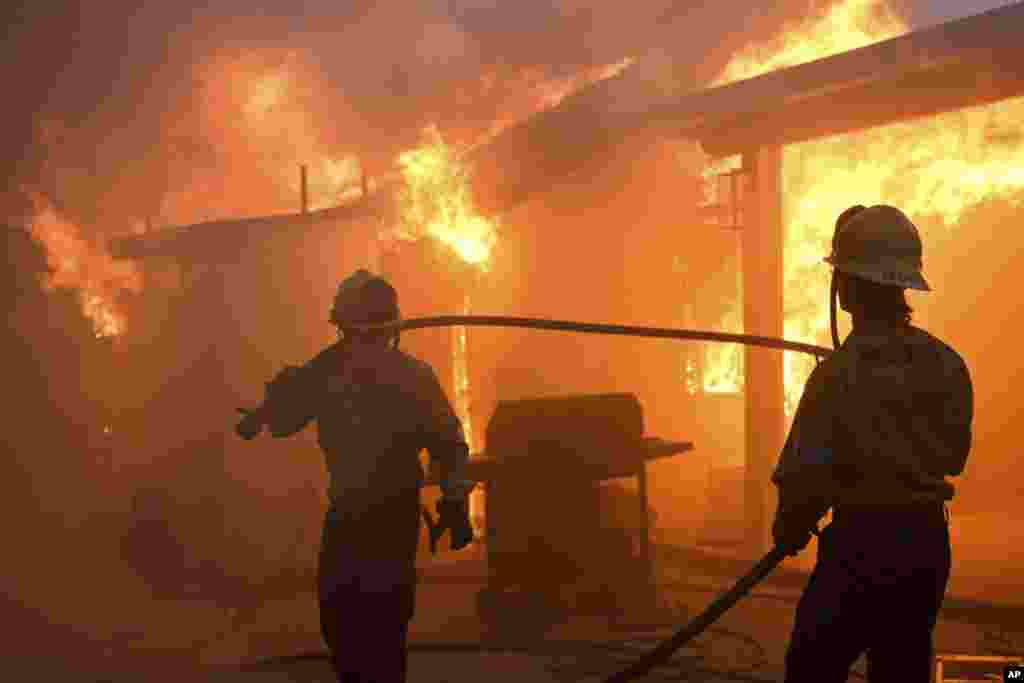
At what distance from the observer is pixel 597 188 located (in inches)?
639

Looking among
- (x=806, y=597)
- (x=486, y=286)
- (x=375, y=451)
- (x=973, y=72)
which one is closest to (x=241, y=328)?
(x=486, y=286)

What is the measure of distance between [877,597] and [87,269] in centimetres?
1821

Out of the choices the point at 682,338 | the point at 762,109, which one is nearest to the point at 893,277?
the point at 682,338

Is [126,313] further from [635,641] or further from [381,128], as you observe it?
[635,641]

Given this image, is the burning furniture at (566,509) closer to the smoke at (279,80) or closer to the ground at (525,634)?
the ground at (525,634)

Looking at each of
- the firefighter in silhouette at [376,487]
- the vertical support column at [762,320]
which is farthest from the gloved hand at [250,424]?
the vertical support column at [762,320]

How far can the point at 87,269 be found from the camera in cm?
1903

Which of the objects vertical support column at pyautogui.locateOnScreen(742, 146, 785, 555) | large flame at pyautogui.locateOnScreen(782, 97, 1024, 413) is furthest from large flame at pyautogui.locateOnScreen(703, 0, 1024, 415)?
vertical support column at pyautogui.locateOnScreen(742, 146, 785, 555)

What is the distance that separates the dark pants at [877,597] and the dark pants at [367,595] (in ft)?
5.82

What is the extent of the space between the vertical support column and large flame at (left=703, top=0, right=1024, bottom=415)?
97 cm

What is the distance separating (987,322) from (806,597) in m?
14.3

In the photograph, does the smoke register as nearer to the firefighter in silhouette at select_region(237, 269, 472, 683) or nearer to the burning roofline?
the burning roofline

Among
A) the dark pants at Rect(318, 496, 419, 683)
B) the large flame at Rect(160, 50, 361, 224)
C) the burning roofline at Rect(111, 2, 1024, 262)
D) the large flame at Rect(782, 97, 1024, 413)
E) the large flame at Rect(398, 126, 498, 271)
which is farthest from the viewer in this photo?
the large flame at Rect(160, 50, 361, 224)

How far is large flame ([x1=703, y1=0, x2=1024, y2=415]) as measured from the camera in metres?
13.4
